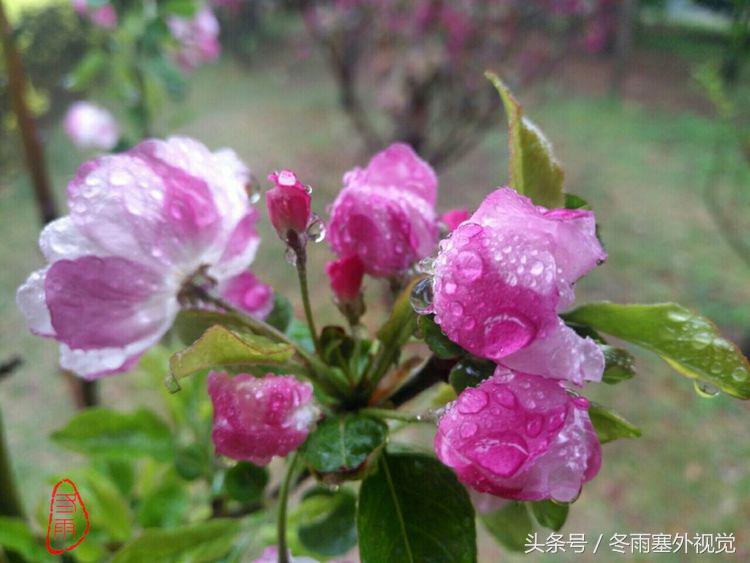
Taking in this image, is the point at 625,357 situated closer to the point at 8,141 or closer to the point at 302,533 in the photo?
the point at 302,533

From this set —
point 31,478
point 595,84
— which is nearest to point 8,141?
point 31,478

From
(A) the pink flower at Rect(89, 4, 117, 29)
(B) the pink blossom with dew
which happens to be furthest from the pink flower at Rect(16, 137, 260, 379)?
(B) the pink blossom with dew

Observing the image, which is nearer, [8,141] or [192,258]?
[192,258]

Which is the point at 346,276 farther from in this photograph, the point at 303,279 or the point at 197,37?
the point at 197,37

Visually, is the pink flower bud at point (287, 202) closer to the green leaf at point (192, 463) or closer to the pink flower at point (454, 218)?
the pink flower at point (454, 218)

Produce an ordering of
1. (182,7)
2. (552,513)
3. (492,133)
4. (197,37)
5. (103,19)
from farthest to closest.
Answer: (492,133) → (197,37) → (103,19) → (182,7) → (552,513)

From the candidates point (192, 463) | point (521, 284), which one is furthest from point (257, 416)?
point (192, 463)
